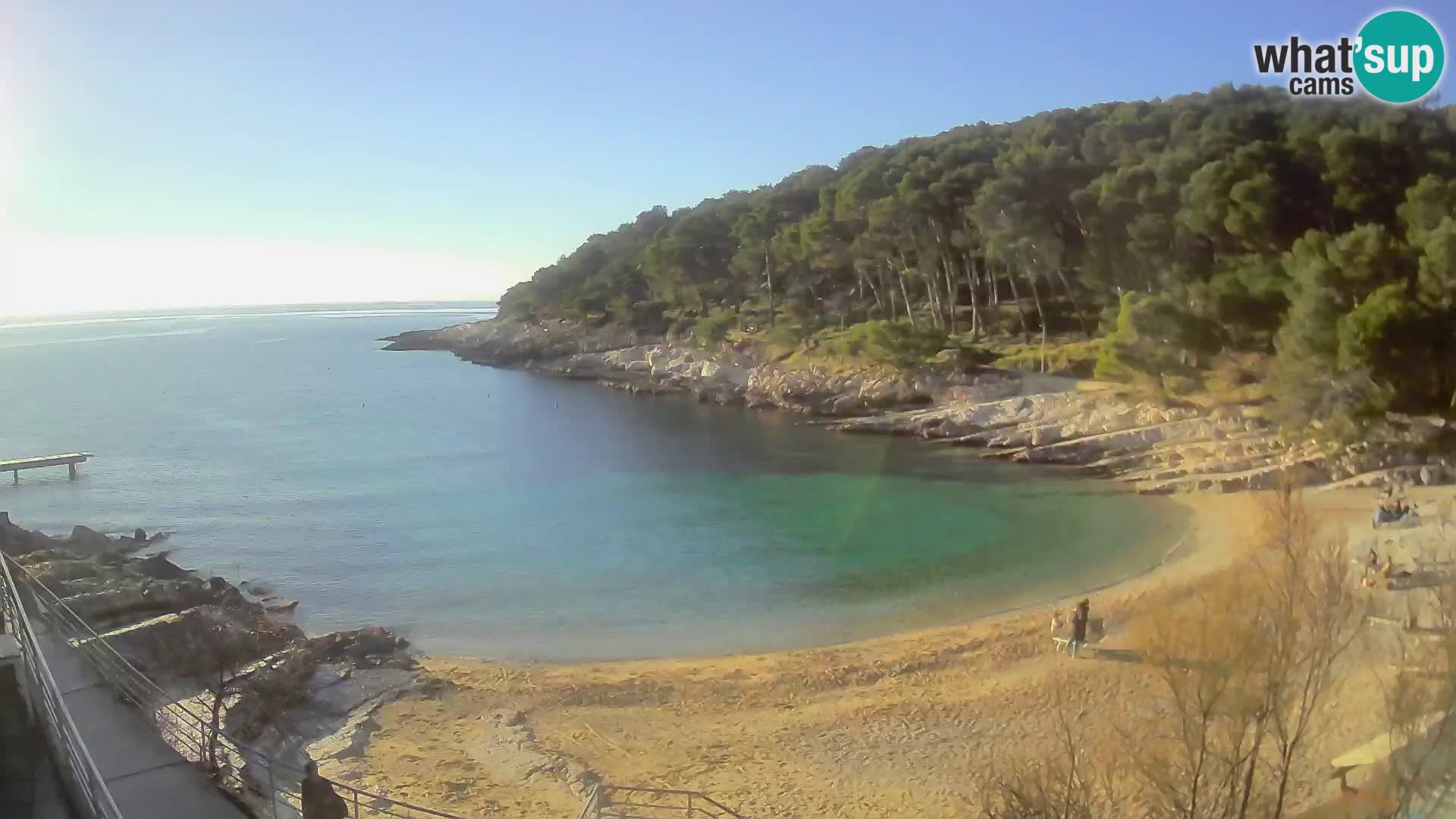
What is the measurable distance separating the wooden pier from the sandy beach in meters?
28.2

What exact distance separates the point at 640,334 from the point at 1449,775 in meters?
58.4

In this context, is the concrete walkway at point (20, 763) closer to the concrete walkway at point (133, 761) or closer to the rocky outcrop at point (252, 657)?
the concrete walkway at point (133, 761)

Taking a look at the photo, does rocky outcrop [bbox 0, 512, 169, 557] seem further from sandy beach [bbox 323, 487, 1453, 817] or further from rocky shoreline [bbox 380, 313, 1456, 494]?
rocky shoreline [bbox 380, 313, 1456, 494]

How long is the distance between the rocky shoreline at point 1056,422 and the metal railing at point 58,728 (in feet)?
30.9

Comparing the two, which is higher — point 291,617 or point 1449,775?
point 1449,775

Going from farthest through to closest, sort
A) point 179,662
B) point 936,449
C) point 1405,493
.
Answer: point 936,449, point 1405,493, point 179,662

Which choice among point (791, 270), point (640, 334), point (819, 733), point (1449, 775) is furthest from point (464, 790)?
point (640, 334)

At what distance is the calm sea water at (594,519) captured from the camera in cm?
1680

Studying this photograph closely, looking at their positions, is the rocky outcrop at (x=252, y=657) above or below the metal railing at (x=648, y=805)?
above

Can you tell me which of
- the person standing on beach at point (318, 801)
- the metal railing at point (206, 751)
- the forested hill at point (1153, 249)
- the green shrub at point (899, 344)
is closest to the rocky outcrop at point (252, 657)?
the metal railing at point (206, 751)

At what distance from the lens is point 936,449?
31.6 metres

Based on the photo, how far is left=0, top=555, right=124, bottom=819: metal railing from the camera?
16.4 ft

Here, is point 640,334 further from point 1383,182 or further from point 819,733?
point 819,733

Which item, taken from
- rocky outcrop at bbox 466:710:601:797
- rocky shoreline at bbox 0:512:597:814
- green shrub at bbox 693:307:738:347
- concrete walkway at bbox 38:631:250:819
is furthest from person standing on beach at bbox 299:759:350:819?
green shrub at bbox 693:307:738:347
